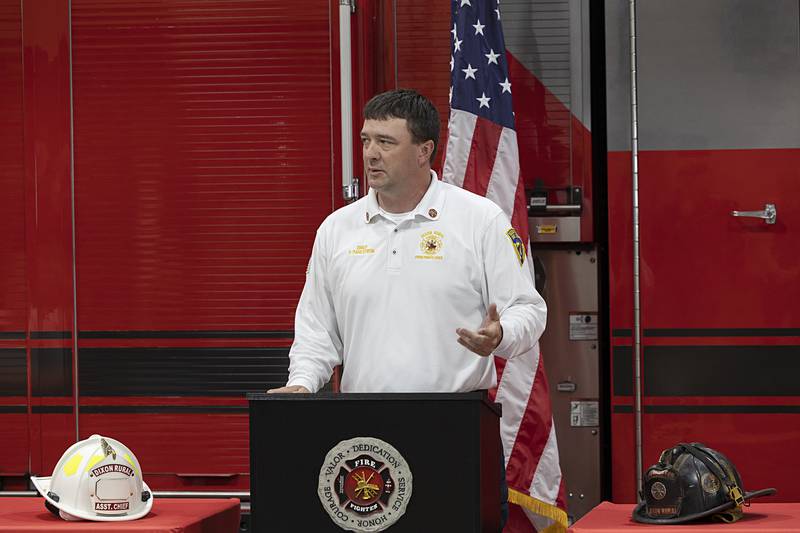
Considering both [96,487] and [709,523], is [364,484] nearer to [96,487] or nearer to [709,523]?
[96,487]

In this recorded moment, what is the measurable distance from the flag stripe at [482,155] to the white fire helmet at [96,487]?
6.31ft

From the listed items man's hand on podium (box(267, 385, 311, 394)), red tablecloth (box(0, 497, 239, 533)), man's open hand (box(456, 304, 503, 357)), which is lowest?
red tablecloth (box(0, 497, 239, 533))

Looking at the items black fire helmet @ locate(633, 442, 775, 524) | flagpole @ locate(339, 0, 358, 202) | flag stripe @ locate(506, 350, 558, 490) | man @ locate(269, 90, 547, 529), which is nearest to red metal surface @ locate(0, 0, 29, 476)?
flagpole @ locate(339, 0, 358, 202)

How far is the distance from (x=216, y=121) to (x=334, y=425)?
2.27m

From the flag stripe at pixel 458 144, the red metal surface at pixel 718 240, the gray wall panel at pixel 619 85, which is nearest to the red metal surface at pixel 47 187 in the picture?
the flag stripe at pixel 458 144

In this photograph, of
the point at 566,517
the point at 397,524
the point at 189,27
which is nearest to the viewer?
the point at 397,524

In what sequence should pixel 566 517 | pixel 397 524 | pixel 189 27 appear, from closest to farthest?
pixel 397 524
pixel 566 517
pixel 189 27

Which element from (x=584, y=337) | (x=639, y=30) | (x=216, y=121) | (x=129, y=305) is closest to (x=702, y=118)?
→ (x=639, y=30)

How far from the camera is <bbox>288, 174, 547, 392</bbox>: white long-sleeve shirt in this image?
3.44 metres

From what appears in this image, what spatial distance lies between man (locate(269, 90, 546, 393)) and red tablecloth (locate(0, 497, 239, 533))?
432 millimetres

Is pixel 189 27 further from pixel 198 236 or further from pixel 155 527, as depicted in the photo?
pixel 155 527

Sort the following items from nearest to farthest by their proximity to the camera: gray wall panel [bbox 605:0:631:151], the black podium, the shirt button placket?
the black podium
the shirt button placket
gray wall panel [bbox 605:0:631:151]

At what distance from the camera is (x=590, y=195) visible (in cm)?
480

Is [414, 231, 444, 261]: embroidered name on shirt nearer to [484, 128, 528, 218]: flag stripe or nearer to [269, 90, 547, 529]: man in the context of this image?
[269, 90, 547, 529]: man
